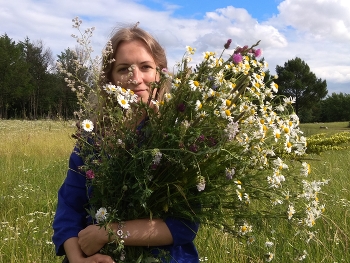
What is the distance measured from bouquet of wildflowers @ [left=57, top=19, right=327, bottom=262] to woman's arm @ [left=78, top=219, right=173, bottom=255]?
0.03m

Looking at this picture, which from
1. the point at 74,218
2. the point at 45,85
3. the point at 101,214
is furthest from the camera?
the point at 45,85

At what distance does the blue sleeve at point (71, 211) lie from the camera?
1.57m

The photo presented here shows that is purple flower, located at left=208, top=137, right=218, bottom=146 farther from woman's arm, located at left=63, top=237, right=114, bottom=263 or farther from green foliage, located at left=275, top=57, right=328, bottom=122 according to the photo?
green foliage, located at left=275, top=57, right=328, bottom=122

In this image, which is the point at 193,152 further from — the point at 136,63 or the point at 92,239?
the point at 136,63

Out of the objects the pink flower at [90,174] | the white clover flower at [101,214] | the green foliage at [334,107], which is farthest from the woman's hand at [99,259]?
the green foliage at [334,107]

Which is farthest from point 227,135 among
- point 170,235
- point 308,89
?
point 308,89

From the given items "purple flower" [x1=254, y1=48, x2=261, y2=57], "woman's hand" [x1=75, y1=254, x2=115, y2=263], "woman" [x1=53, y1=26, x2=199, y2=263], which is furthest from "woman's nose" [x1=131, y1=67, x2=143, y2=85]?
"woman's hand" [x1=75, y1=254, x2=115, y2=263]

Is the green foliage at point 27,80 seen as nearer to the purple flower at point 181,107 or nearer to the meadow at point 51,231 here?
the meadow at point 51,231

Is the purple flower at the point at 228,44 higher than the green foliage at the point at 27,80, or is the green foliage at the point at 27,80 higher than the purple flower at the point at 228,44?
the green foliage at the point at 27,80

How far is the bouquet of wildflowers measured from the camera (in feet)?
4.05

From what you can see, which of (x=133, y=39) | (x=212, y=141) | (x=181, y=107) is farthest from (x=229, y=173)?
(x=133, y=39)

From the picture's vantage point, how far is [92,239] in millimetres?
1380

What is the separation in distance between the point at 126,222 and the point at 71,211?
379 mm

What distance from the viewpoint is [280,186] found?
1.42 metres
